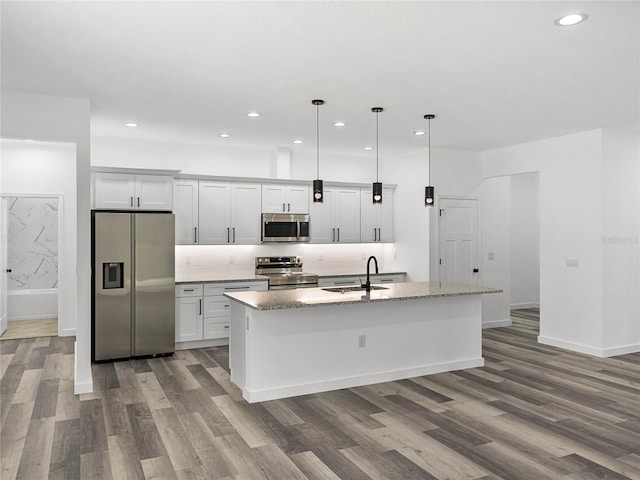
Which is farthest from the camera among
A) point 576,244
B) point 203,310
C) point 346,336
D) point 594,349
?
point 203,310

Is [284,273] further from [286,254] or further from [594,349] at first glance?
[594,349]

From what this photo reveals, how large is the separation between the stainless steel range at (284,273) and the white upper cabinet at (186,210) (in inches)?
41.7

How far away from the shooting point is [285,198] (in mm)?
7344

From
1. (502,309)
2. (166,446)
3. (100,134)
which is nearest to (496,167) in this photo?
(502,309)

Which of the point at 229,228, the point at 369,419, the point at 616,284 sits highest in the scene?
the point at 229,228

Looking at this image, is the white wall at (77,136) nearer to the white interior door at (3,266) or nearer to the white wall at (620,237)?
the white interior door at (3,266)

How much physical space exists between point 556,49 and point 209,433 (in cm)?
367

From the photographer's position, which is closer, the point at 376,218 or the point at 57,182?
the point at 57,182

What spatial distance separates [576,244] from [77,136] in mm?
5830

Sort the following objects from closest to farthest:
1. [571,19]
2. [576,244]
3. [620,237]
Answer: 1. [571,19]
2. [620,237]
3. [576,244]

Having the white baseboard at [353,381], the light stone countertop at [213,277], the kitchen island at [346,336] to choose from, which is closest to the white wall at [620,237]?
the kitchen island at [346,336]

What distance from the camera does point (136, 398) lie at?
175 inches

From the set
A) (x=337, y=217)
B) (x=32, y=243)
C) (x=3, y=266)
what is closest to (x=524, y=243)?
(x=337, y=217)

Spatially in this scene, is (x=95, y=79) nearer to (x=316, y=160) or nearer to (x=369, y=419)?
(x=369, y=419)
